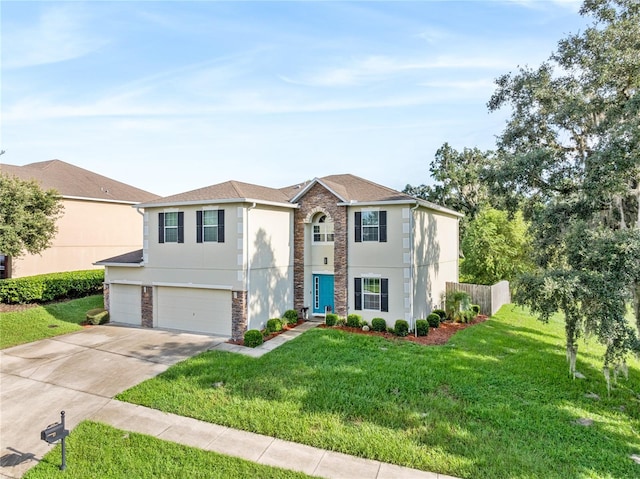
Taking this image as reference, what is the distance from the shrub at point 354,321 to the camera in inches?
571

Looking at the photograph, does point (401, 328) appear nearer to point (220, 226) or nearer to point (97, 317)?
point (220, 226)

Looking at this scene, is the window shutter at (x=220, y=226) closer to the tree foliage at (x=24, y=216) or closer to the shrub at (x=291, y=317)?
the shrub at (x=291, y=317)

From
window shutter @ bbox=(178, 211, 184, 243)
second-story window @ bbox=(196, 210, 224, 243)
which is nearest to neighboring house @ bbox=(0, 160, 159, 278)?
window shutter @ bbox=(178, 211, 184, 243)

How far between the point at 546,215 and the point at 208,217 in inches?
504

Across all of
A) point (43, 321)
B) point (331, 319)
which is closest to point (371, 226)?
point (331, 319)

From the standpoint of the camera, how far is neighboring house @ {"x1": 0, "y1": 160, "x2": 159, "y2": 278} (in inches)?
750

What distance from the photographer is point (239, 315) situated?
13.4 meters

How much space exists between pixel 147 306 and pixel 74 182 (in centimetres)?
1186

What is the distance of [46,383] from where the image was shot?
30.7 ft

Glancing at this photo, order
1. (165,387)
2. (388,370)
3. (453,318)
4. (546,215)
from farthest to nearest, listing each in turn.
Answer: (453,318)
(546,215)
(388,370)
(165,387)

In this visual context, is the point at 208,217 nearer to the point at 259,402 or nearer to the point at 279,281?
the point at 279,281

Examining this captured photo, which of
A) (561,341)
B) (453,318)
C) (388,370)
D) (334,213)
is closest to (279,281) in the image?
(334,213)

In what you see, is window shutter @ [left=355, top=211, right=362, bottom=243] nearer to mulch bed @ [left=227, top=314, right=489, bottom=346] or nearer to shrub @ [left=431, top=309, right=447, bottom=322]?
mulch bed @ [left=227, top=314, right=489, bottom=346]

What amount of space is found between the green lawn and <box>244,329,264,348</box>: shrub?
7.75 metres
